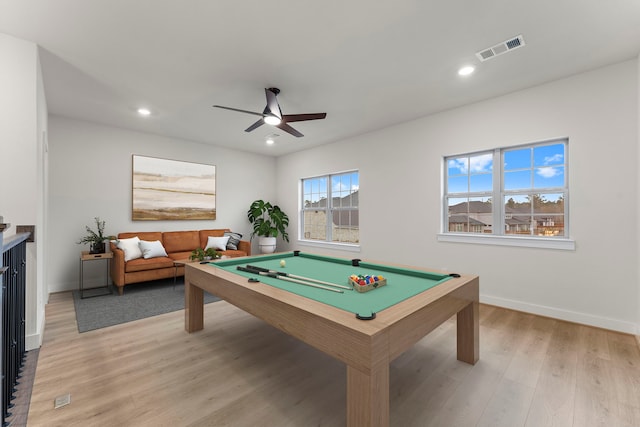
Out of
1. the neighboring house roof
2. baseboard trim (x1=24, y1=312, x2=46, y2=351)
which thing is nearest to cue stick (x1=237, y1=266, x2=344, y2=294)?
baseboard trim (x1=24, y1=312, x2=46, y2=351)

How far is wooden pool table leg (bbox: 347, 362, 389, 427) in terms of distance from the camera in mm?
1179

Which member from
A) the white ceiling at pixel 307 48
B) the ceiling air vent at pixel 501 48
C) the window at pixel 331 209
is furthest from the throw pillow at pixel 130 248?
the ceiling air vent at pixel 501 48

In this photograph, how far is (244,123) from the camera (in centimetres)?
452

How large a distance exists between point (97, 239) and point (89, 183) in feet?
3.16

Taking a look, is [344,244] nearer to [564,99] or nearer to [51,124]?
[564,99]

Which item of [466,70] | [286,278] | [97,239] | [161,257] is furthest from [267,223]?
[466,70]

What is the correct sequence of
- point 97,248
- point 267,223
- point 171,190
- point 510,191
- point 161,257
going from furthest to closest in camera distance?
point 267,223 → point 171,190 → point 161,257 → point 97,248 → point 510,191

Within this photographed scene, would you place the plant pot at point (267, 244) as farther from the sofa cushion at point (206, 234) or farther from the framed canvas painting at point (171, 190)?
the framed canvas painting at point (171, 190)

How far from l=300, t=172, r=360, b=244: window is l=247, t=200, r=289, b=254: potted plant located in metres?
0.48

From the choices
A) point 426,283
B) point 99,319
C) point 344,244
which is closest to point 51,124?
point 99,319

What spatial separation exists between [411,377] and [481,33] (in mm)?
2732

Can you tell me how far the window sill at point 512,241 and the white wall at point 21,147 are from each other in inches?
176

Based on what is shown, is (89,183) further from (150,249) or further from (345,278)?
(345,278)

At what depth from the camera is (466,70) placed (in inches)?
113
